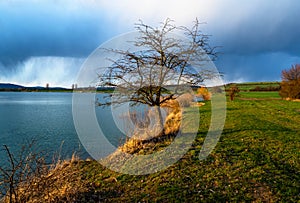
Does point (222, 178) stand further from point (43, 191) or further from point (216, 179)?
point (43, 191)

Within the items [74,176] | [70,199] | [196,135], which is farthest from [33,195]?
[196,135]

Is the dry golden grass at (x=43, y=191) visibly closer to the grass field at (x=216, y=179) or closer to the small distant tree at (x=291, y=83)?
the grass field at (x=216, y=179)

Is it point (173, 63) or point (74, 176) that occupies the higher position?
point (173, 63)

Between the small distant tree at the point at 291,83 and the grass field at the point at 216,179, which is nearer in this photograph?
the grass field at the point at 216,179

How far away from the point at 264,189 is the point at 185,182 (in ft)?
6.12

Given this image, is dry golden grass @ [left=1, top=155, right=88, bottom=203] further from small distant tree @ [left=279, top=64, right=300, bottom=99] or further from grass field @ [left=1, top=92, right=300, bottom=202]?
small distant tree @ [left=279, top=64, right=300, bottom=99]

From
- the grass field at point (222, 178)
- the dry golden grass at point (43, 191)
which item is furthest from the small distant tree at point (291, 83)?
the dry golden grass at point (43, 191)

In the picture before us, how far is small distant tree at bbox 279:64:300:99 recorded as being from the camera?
3525 centimetres

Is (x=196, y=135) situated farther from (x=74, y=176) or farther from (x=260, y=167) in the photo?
(x=74, y=176)

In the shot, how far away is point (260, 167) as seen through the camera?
21.8 feet

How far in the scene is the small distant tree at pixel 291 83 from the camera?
116 ft

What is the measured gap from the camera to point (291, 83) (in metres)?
36.5

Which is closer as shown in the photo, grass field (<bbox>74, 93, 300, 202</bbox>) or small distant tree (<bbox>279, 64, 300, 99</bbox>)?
grass field (<bbox>74, 93, 300, 202</bbox>)

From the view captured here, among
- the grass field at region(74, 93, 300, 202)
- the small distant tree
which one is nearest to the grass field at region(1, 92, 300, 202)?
the grass field at region(74, 93, 300, 202)
